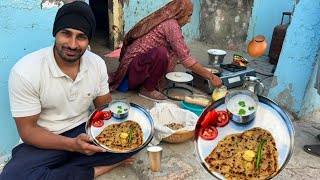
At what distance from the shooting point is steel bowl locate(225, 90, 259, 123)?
1605mm

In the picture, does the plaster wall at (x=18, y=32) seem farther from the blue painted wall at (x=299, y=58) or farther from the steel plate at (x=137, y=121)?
the blue painted wall at (x=299, y=58)

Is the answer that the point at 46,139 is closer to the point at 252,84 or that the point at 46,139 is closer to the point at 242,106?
the point at 242,106

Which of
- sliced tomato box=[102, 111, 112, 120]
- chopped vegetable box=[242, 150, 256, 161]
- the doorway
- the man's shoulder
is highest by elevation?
the man's shoulder

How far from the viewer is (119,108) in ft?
6.87

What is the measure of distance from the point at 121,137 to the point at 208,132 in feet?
1.94

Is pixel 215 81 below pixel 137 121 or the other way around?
below

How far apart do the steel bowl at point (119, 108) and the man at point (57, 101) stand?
17 centimetres

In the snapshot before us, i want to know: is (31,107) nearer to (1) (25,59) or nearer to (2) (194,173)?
(1) (25,59)

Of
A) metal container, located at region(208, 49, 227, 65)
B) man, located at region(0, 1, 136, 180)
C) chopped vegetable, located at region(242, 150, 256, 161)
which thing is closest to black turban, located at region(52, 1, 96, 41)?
man, located at region(0, 1, 136, 180)

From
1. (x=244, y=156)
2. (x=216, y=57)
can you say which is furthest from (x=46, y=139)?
(x=216, y=57)

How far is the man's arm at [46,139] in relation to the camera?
1846 millimetres

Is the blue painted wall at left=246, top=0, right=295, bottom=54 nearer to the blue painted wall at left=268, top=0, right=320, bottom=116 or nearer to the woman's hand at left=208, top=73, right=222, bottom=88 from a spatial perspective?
the blue painted wall at left=268, top=0, right=320, bottom=116

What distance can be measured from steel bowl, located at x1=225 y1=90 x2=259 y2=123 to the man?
2.59 ft

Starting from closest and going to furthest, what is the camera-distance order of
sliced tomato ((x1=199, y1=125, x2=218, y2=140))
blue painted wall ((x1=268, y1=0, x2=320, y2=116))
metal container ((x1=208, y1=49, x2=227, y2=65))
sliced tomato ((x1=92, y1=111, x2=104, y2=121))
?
sliced tomato ((x1=199, y1=125, x2=218, y2=140))
sliced tomato ((x1=92, y1=111, x2=104, y2=121))
blue painted wall ((x1=268, y1=0, x2=320, y2=116))
metal container ((x1=208, y1=49, x2=227, y2=65))
